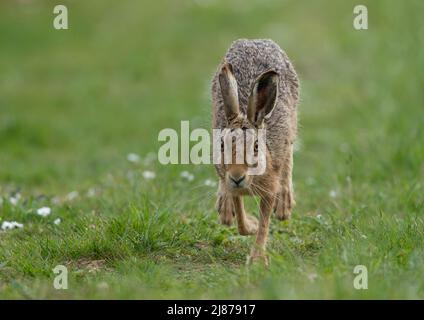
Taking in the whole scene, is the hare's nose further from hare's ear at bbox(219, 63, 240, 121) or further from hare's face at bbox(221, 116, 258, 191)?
hare's ear at bbox(219, 63, 240, 121)

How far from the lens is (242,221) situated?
24.8 ft

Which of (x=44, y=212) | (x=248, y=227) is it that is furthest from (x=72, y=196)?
(x=248, y=227)

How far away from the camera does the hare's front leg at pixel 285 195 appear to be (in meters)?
7.84

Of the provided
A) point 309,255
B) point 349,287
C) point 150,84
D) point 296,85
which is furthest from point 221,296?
point 150,84

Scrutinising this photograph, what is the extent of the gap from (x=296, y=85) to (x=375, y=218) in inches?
66.1

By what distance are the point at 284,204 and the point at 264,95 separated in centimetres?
131

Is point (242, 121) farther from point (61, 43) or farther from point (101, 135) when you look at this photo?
point (61, 43)

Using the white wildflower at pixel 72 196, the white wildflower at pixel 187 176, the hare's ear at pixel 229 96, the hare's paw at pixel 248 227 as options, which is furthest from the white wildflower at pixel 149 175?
the hare's ear at pixel 229 96

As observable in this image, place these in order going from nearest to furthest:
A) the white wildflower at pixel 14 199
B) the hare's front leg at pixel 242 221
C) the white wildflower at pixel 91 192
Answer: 1. the hare's front leg at pixel 242 221
2. the white wildflower at pixel 14 199
3. the white wildflower at pixel 91 192

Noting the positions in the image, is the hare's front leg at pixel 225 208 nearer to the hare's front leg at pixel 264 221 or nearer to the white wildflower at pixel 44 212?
the hare's front leg at pixel 264 221

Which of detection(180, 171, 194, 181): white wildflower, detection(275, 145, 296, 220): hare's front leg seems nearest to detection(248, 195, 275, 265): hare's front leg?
detection(275, 145, 296, 220): hare's front leg

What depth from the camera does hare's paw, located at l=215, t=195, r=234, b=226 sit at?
7637 mm

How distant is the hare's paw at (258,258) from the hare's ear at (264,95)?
0.97 m

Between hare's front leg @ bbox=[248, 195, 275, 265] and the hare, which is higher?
the hare
